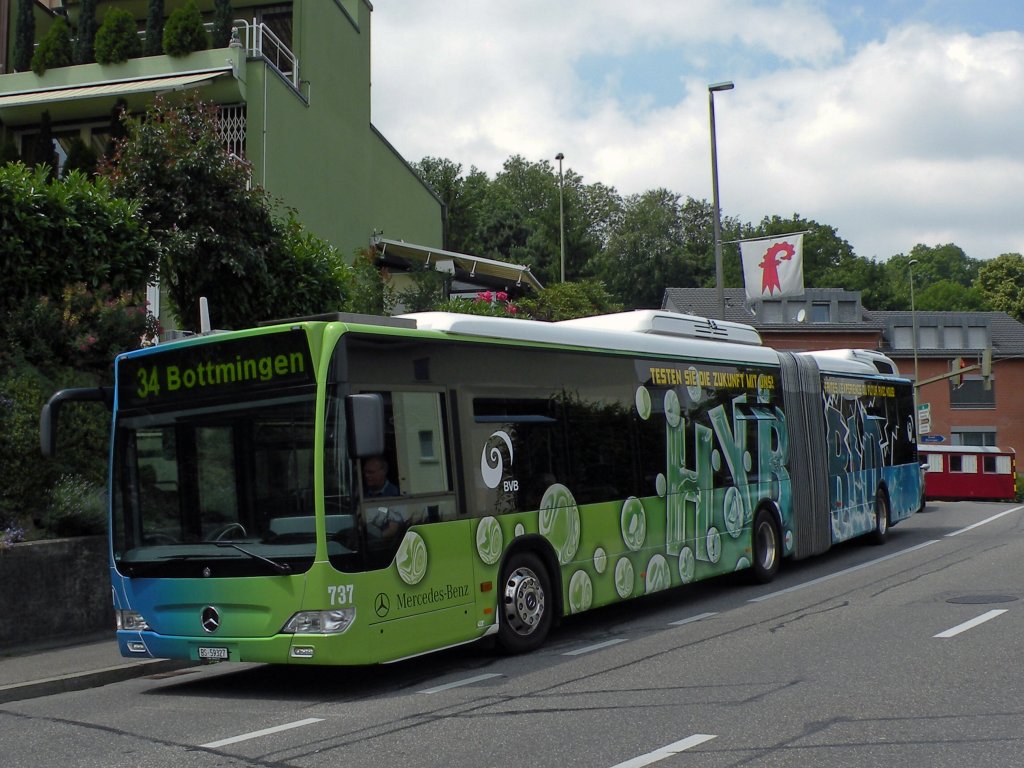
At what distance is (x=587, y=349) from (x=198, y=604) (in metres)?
4.56

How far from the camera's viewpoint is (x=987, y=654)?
8938mm

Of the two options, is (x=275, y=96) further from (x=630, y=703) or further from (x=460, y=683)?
(x=630, y=703)

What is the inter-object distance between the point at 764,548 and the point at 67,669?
8516 mm

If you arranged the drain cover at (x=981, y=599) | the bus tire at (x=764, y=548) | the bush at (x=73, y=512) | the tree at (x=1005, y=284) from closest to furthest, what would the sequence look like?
1. the bush at (x=73, y=512)
2. the drain cover at (x=981, y=599)
3. the bus tire at (x=764, y=548)
4. the tree at (x=1005, y=284)

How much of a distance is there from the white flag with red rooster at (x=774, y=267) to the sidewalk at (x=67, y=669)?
13717mm

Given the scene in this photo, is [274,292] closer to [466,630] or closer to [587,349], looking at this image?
[587,349]

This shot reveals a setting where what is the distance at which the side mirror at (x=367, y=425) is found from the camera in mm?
7656

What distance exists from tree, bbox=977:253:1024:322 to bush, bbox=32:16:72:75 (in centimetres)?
8246

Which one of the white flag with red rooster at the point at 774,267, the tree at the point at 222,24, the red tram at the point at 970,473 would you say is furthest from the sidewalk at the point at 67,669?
the red tram at the point at 970,473

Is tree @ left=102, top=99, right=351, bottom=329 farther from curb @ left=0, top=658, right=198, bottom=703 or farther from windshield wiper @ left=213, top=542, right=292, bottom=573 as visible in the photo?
windshield wiper @ left=213, top=542, right=292, bottom=573

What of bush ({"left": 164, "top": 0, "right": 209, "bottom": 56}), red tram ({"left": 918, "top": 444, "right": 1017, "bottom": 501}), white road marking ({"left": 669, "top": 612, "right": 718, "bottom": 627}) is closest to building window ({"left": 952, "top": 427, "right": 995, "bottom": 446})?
red tram ({"left": 918, "top": 444, "right": 1017, "bottom": 501})

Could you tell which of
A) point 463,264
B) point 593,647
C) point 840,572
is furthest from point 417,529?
point 463,264

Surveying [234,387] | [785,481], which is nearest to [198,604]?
[234,387]

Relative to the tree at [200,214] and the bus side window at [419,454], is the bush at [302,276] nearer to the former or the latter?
the tree at [200,214]
